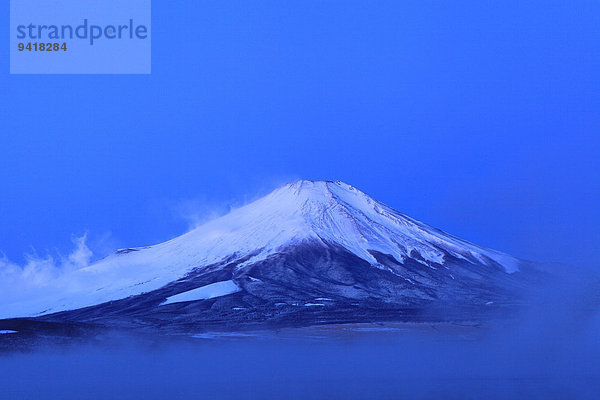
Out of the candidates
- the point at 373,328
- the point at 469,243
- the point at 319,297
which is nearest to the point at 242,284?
the point at 319,297

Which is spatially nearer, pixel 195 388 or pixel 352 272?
pixel 195 388

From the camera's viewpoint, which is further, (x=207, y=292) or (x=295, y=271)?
(x=295, y=271)

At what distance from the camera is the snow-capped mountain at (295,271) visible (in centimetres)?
5059

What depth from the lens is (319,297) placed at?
2088 inches

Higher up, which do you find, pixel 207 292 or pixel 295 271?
pixel 295 271

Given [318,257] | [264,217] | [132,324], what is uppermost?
[264,217]

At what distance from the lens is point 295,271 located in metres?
57.7

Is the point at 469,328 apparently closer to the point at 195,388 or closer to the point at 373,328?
the point at 373,328

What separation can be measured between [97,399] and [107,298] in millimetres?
37834

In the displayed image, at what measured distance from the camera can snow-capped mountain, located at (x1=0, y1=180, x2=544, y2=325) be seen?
5059cm

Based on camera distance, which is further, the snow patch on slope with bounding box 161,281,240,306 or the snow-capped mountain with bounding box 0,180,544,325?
the snow patch on slope with bounding box 161,281,240,306

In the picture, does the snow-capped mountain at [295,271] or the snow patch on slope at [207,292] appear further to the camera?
the snow patch on slope at [207,292]

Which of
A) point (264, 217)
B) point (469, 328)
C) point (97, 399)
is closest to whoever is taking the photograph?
point (97, 399)

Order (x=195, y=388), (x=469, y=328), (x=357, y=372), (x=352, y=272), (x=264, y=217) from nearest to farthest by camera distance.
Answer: (x=195, y=388)
(x=357, y=372)
(x=469, y=328)
(x=352, y=272)
(x=264, y=217)
